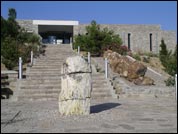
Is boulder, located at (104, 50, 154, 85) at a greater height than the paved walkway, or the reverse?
boulder, located at (104, 50, 154, 85)

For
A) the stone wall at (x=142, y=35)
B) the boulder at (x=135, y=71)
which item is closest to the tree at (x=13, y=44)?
the boulder at (x=135, y=71)

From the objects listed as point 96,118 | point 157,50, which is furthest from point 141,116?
point 157,50

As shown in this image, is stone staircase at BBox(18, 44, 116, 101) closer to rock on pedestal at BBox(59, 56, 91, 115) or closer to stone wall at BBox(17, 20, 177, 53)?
rock on pedestal at BBox(59, 56, 91, 115)

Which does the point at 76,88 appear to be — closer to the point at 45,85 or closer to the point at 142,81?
the point at 45,85

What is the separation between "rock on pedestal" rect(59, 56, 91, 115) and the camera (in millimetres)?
9305

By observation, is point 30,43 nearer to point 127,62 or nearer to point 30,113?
point 127,62

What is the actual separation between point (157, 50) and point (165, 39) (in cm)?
229

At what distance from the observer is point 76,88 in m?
9.30

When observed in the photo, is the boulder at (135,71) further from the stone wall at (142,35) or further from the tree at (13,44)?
the stone wall at (142,35)

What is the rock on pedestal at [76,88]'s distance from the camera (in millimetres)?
9305

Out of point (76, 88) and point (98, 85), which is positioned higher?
point (76, 88)

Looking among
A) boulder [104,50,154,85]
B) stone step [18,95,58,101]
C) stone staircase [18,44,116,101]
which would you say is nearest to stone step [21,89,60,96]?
stone staircase [18,44,116,101]

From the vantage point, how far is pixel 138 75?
18.0 m

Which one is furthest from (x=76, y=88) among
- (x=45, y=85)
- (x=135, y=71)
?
(x=135, y=71)
